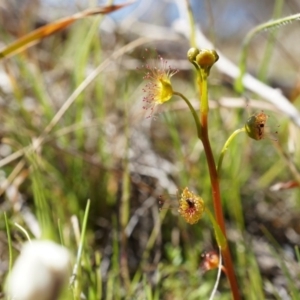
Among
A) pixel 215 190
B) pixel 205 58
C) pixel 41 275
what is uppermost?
pixel 205 58

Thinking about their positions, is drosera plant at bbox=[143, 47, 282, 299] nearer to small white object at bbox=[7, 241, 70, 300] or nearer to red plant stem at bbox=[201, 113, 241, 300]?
red plant stem at bbox=[201, 113, 241, 300]

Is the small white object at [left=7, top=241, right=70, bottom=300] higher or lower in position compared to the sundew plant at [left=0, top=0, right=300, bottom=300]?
lower

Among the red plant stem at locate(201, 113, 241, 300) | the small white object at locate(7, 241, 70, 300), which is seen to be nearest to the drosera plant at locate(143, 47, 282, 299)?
the red plant stem at locate(201, 113, 241, 300)

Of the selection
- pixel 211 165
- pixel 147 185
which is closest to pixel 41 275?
pixel 211 165

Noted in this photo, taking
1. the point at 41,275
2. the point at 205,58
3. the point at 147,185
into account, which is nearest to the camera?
the point at 41,275

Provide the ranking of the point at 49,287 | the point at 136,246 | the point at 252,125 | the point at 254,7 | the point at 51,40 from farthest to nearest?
1. the point at 254,7
2. the point at 51,40
3. the point at 136,246
4. the point at 252,125
5. the point at 49,287

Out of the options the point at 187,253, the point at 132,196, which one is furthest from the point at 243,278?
the point at 132,196

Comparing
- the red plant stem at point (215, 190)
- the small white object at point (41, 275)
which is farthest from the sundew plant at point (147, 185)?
the small white object at point (41, 275)

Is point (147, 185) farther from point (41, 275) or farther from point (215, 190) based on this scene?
point (41, 275)

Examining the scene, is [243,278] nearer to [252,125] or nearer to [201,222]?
[201,222]
